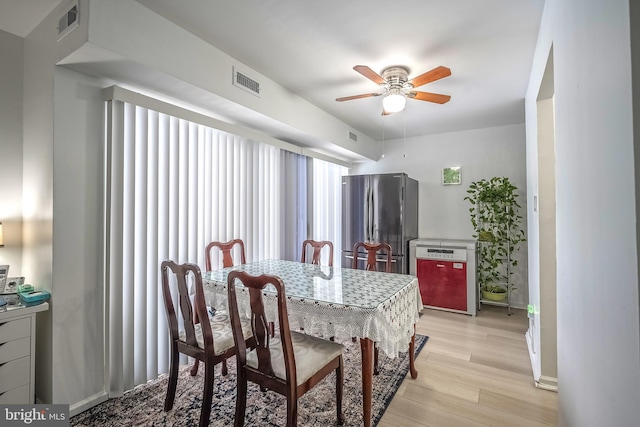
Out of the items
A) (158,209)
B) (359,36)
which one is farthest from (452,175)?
(158,209)

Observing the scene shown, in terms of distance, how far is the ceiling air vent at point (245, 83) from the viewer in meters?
2.45

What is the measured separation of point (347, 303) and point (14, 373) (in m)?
1.98

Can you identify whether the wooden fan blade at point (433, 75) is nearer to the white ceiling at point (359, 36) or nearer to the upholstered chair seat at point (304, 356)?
the white ceiling at point (359, 36)

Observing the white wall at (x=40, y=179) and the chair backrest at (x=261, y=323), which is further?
the white wall at (x=40, y=179)

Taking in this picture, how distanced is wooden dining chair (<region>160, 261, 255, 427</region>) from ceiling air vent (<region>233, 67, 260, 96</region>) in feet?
4.95

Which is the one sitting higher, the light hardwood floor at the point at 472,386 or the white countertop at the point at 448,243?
the white countertop at the point at 448,243

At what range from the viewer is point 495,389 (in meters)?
2.24

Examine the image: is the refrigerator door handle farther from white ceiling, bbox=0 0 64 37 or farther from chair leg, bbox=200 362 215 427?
white ceiling, bbox=0 0 64 37

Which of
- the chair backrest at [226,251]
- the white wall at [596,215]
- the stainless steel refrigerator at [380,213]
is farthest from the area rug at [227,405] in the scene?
the stainless steel refrigerator at [380,213]

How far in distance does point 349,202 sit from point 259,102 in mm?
2229

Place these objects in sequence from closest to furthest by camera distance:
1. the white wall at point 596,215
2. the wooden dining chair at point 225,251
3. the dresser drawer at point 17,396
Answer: the white wall at point 596,215 → the dresser drawer at point 17,396 → the wooden dining chair at point 225,251

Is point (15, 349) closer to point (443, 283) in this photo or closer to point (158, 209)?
point (158, 209)

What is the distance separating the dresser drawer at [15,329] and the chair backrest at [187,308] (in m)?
0.75

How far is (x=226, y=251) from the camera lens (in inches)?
113
